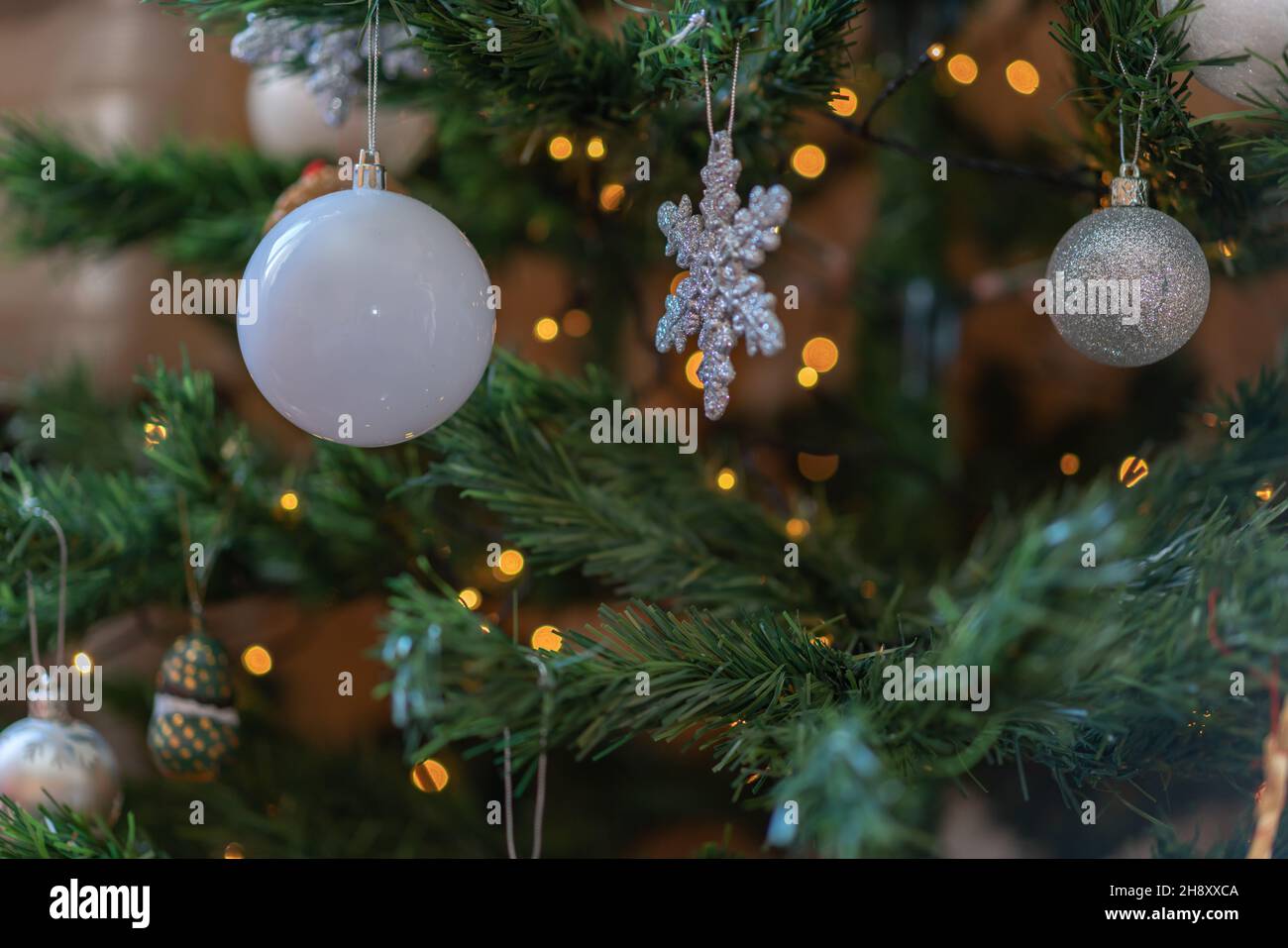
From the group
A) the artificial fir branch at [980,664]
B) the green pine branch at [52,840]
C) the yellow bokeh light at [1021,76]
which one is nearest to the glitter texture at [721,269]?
the artificial fir branch at [980,664]

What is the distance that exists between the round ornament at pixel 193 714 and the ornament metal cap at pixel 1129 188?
530mm

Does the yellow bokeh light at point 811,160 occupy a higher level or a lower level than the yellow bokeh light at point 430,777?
higher

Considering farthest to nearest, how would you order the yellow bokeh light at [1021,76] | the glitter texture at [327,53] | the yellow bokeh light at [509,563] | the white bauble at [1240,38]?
the yellow bokeh light at [1021,76], the yellow bokeh light at [509,563], the glitter texture at [327,53], the white bauble at [1240,38]

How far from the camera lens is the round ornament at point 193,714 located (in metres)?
0.60

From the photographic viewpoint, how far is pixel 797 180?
37.5 inches

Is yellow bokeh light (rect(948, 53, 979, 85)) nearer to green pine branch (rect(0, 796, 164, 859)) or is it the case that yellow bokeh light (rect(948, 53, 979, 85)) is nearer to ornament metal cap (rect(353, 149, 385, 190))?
ornament metal cap (rect(353, 149, 385, 190))

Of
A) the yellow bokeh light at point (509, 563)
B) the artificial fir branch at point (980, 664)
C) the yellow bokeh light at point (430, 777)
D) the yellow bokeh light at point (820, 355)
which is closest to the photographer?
the artificial fir branch at point (980, 664)

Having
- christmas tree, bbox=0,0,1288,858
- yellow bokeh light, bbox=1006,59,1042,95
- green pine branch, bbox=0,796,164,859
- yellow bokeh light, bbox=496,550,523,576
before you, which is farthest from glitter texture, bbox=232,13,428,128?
yellow bokeh light, bbox=1006,59,1042,95

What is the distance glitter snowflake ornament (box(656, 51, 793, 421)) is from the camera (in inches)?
17.1

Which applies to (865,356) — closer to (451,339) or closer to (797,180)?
(797,180)

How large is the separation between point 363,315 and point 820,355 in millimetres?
771

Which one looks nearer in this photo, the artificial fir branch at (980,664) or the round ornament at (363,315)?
the artificial fir branch at (980,664)

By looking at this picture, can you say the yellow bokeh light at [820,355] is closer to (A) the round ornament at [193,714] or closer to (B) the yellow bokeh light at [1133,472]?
(B) the yellow bokeh light at [1133,472]

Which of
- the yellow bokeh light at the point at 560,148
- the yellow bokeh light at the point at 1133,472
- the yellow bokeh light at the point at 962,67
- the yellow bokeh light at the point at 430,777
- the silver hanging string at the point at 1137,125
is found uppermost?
the yellow bokeh light at the point at 962,67
